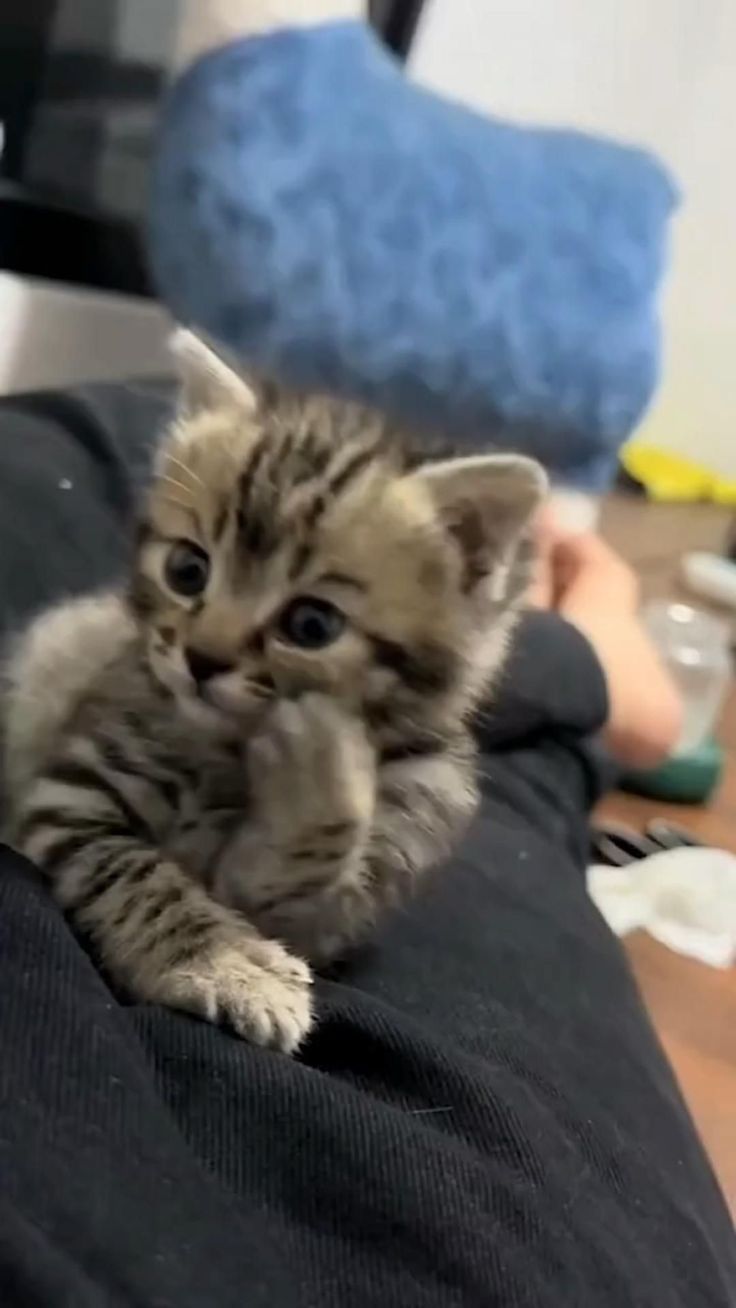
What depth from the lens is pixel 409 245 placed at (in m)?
1.52

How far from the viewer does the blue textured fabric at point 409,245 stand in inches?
55.1

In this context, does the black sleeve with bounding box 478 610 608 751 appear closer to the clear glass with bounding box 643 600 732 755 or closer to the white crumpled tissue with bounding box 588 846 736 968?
the white crumpled tissue with bounding box 588 846 736 968

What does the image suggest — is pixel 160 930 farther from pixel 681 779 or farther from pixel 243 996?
pixel 681 779

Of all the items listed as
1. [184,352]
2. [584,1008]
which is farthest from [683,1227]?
[184,352]

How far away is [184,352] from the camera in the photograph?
789mm

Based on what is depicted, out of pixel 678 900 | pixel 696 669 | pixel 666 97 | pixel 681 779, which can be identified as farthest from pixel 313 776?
pixel 666 97

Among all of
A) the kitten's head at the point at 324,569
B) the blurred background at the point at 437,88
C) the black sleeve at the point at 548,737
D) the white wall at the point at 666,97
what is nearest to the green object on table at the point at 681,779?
the black sleeve at the point at 548,737

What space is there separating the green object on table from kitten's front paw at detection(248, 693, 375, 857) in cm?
82

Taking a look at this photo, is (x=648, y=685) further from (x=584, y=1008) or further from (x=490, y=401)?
(x=584, y=1008)

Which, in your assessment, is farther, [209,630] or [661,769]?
[661,769]

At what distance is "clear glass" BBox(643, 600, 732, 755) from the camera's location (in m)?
1.61

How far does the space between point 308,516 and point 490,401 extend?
934mm

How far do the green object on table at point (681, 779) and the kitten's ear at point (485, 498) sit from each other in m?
0.80

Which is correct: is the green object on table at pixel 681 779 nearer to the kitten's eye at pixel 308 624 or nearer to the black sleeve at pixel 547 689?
the black sleeve at pixel 547 689
